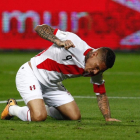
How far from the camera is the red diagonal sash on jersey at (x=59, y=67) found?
24.3ft

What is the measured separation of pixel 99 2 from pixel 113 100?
1712cm

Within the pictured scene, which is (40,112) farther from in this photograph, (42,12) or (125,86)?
(42,12)

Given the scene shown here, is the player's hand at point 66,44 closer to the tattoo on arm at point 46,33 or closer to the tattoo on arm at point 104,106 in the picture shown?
the tattoo on arm at point 46,33

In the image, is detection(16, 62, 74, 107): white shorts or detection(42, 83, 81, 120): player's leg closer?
detection(16, 62, 74, 107): white shorts

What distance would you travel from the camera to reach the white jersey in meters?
7.27

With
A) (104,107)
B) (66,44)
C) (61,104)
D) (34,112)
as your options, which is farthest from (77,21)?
(66,44)

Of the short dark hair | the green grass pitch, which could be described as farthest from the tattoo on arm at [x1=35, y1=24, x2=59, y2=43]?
the green grass pitch

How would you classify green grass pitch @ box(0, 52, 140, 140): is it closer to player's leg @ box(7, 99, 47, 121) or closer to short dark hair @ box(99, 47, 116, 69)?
player's leg @ box(7, 99, 47, 121)

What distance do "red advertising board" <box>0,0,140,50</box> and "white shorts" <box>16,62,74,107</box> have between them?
19.2m

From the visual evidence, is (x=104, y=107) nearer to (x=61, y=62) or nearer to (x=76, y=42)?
(x=61, y=62)

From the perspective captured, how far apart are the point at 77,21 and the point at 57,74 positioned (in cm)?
1992

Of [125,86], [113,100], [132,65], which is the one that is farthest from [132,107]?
[132,65]

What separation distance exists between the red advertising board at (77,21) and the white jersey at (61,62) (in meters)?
19.5

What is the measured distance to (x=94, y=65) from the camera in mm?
6902
